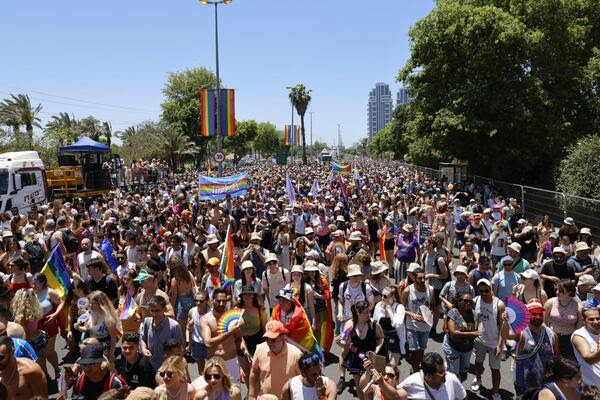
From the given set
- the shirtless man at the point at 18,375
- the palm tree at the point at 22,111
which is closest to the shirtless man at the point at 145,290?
the shirtless man at the point at 18,375

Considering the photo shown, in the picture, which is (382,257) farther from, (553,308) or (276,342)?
(276,342)

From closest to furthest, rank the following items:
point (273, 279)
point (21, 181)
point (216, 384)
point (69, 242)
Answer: point (216, 384), point (273, 279), point (69, 242), point (21, 181)

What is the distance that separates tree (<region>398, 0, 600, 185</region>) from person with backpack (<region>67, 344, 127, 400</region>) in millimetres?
20590

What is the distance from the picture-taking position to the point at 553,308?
5.83 metres

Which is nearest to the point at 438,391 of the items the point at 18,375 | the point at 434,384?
the point at 434,384

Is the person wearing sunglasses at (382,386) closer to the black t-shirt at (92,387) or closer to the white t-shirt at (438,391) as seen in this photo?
the white t-shirt at (438,391)

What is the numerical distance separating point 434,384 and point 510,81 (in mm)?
21323

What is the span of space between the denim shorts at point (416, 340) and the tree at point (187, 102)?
60662 millimetres

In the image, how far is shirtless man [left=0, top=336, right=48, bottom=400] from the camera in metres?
3.97

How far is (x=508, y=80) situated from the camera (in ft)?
75.0

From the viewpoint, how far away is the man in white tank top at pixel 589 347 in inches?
183

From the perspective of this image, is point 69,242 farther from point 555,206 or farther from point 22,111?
point 22,111

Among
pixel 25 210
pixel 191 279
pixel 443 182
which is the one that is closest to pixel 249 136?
pixel 443 182

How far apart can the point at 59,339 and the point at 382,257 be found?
635cm
